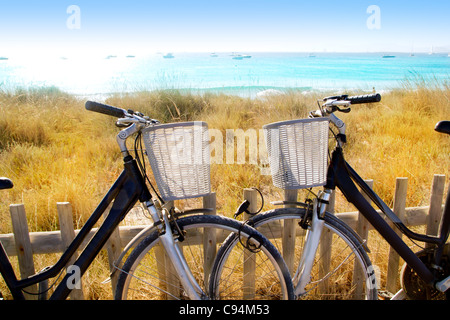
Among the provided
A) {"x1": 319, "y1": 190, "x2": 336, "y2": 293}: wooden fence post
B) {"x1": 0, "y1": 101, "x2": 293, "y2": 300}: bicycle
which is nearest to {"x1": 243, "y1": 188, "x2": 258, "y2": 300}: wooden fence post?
{"x1": 0, "y1": 101, "x2": 293, "y2": 300}: bicycle

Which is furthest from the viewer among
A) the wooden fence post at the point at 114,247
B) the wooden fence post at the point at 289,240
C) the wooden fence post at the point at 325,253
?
the wooden fence post at the point at 325,253

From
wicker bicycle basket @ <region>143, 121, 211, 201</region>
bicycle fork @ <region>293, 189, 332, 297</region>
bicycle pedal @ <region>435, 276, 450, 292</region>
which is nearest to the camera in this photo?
wicker bicycle basket @ <region>143, 121, 211, 201</region>

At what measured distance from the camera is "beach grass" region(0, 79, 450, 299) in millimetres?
3574

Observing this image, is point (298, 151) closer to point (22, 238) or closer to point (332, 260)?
point (332, 260)

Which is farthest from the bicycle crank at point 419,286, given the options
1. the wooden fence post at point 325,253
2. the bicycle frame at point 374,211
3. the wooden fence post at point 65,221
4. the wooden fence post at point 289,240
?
the wooden fence post at point 65,221

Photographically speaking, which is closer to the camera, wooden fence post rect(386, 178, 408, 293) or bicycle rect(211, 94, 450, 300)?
bicycle rect(211, 94, 450, 300)

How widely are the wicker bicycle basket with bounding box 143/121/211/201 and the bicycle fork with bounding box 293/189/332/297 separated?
2.20 feet

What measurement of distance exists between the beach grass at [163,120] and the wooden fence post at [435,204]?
89 centimetres

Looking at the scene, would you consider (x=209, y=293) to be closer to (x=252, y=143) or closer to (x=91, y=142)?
(x=252, y=143)

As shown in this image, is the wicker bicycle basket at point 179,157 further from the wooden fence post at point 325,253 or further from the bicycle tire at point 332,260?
the wooden fence post at point 325,253

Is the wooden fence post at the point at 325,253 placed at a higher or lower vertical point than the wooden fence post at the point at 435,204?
lower

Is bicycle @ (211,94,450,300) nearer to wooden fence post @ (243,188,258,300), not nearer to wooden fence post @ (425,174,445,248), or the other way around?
wooden fence post @ (243,188,258,300)

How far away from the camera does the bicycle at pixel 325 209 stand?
1.76m
